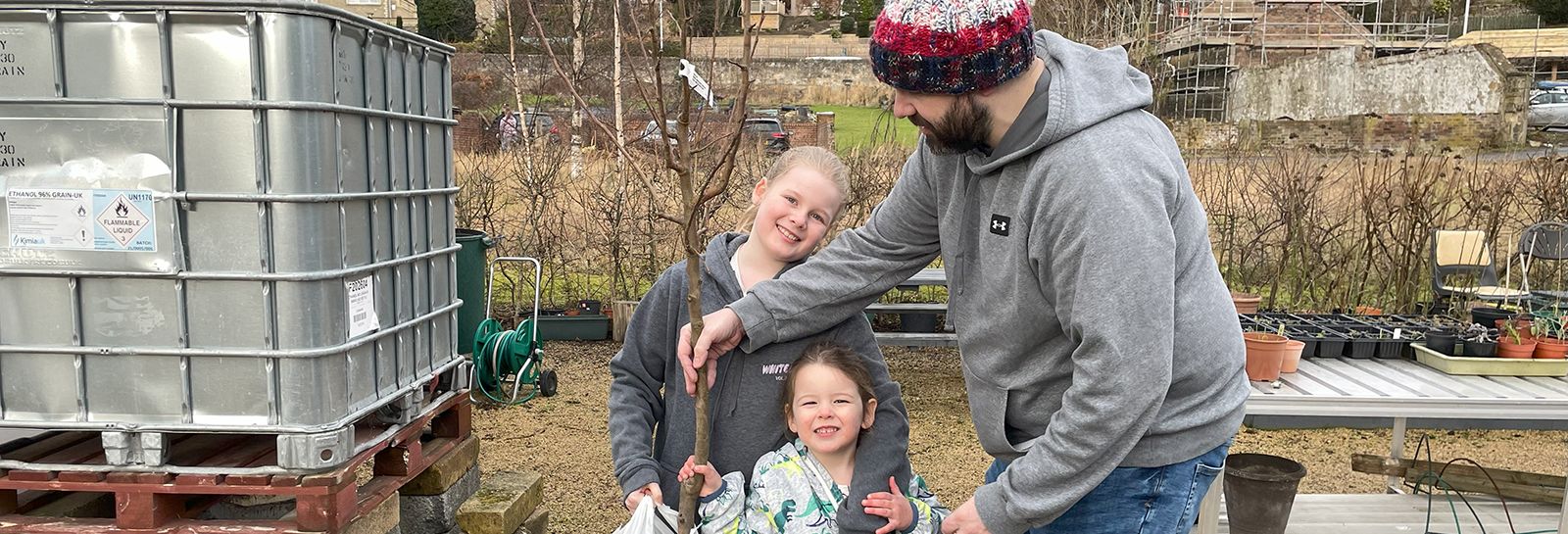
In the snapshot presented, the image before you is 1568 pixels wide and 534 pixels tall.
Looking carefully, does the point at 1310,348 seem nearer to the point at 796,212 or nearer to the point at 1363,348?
the point at 1363,348

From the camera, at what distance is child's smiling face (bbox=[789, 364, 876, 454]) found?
188 cm

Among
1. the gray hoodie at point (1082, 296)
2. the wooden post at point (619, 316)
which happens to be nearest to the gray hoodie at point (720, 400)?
the gray hoodie at point (1082, 296)

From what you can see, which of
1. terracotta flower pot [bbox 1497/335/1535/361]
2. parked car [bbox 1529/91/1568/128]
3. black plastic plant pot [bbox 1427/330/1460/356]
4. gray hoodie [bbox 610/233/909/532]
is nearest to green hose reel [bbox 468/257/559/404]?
gray hoodie [bbox 610/233/909/532]

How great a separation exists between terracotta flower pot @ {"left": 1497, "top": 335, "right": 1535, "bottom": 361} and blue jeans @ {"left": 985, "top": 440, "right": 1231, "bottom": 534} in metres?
2.44

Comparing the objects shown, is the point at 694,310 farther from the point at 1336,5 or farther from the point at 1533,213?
the point at 1336,5

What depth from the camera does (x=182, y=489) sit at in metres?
2.14

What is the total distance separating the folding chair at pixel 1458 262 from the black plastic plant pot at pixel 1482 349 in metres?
3.43

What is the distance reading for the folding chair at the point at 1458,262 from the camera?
20.7 ft

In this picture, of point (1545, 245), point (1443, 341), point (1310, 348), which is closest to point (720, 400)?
point (1310, 348)

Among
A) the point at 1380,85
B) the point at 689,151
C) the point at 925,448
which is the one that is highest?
the point at 1380,85

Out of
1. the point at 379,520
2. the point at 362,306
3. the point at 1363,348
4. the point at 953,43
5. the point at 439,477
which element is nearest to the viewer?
the point at 953,43

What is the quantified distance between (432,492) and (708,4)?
168cm

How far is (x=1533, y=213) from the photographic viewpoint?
7.39 m

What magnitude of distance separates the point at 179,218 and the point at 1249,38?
109 ft
